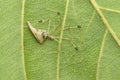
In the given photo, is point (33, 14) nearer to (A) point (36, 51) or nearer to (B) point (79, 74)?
(A) point (36, 51)

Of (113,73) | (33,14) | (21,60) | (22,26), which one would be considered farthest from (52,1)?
(113,73)

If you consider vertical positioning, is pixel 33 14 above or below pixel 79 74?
above

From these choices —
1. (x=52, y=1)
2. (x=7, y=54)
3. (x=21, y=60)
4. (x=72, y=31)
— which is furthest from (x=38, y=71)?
(x=52, y=1)

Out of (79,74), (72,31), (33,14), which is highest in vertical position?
(33,14)

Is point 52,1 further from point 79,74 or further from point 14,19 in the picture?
point 79,74

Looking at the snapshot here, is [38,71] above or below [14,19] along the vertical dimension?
below

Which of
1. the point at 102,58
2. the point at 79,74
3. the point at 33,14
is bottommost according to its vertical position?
the point at 79,74
